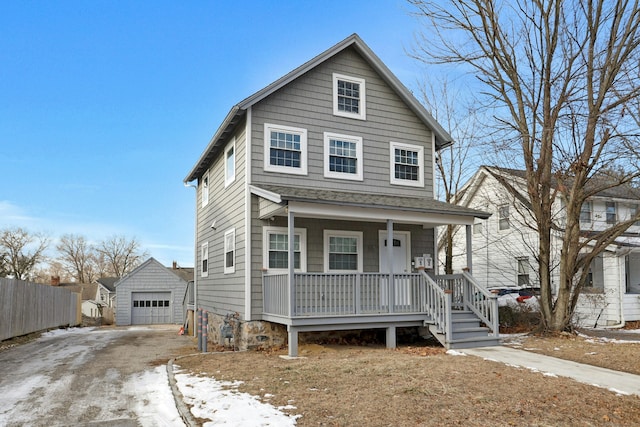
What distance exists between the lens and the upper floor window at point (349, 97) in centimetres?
1417

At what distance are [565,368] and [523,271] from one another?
1514cm

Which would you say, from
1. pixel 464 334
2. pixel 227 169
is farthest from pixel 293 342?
pixel 227 169

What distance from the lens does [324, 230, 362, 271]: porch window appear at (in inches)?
528

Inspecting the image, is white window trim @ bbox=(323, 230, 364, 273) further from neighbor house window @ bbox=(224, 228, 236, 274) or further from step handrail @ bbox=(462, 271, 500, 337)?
step handrail @ bbox=(462, 271, 500, 337)

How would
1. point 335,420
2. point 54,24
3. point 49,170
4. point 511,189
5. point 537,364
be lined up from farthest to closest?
point 49,170 → point 54,24 → point 511,189 → point 537,364 → point 335,420

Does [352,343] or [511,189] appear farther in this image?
[511,189]

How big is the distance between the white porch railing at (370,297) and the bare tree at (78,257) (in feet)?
202

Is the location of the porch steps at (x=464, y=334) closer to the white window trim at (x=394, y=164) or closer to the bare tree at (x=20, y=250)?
the white window trim at (x=394, y=164)

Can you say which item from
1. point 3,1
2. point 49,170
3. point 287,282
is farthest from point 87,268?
point 287,282

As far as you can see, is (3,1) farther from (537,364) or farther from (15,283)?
(537,364)

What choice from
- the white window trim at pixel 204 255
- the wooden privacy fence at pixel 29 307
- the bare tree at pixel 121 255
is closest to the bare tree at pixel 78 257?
the bare tree at pixel 121 255

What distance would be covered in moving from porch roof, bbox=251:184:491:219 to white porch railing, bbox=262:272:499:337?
159cm

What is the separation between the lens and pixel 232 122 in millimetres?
13672

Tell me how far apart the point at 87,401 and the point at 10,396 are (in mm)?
1458
